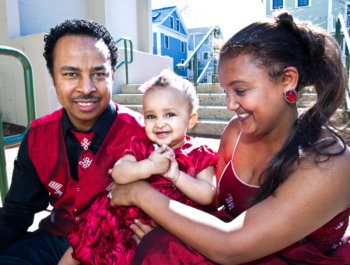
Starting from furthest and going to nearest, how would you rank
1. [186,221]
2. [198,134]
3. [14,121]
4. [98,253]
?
[14,121]
[198,134]
[98,253]
[186,221]

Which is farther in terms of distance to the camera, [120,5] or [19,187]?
[120,5]

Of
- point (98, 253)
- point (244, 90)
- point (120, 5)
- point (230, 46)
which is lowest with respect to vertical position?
point (98, 253)

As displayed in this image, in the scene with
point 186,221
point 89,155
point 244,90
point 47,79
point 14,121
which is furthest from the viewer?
point 14,121

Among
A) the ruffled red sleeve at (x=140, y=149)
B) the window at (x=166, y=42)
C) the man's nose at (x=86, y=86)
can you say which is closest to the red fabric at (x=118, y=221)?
the ruffled red sleeve at (x=140, y=149)

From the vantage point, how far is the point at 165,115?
1.65 meters

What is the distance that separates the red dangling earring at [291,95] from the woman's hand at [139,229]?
0.94 m

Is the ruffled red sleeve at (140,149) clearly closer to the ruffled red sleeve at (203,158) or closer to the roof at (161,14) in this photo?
the ruffled red sleeve at (203,158)

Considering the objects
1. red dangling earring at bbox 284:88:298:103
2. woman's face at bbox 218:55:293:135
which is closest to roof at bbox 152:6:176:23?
woman's face at bbox 218:55:293:135

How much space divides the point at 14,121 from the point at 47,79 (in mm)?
1713

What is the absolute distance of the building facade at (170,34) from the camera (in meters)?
21.4

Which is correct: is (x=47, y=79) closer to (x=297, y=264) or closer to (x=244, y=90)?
(x=244, y=90)

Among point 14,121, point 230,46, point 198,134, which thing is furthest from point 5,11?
point 230,46

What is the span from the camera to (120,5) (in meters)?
9.52

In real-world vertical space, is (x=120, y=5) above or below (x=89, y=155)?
above
